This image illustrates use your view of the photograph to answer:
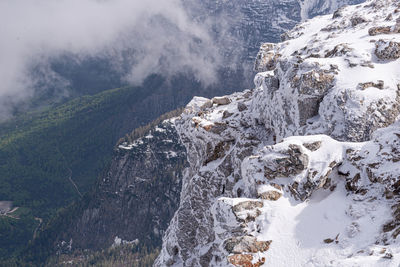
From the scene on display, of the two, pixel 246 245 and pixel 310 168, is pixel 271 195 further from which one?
pixel 246 245

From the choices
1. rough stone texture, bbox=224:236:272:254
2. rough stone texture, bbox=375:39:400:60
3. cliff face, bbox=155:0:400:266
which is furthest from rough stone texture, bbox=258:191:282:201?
rough stone texture, bbox=375:39:400:60

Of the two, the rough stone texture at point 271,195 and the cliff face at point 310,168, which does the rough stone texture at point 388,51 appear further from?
the rough stone texture at point 271,195

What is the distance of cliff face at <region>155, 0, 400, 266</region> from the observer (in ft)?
100

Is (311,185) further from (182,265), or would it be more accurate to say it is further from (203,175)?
(182,265)

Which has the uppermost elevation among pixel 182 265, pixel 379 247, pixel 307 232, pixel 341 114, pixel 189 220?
pixel 341 114

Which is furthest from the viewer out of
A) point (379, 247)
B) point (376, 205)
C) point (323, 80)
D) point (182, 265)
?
point (182, 265)

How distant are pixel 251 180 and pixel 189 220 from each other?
22584 millimetres

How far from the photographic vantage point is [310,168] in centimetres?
3700

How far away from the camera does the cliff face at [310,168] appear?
100 feet

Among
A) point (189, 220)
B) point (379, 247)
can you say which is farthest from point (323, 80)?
point (189, 220)

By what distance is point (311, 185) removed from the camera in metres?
36.0

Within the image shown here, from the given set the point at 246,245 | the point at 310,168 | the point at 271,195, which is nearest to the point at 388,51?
the point at 310,168

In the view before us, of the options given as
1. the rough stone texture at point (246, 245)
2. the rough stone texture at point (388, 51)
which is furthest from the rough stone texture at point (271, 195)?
the rough stone texture at point (388, 51)

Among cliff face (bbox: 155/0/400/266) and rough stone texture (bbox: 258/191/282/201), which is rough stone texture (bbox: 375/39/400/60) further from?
rough stone texture (bbox: 258/191/282/201)
